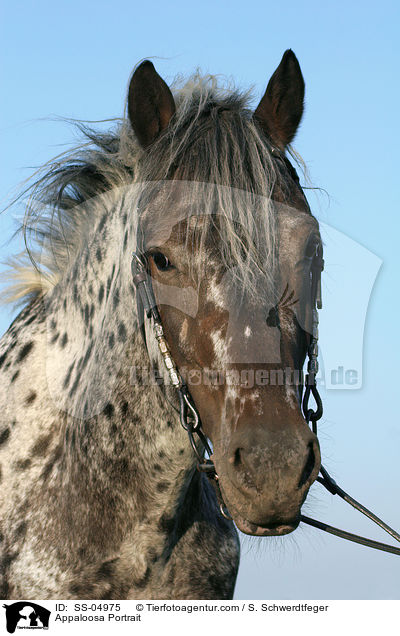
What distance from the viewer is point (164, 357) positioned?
3.49 metres

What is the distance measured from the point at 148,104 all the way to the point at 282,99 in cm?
87

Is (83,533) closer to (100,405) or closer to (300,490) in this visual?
(100,405)

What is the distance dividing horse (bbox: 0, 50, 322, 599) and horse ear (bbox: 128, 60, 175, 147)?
0.01m

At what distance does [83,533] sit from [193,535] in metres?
0.72

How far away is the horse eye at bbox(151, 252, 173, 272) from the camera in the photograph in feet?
11.3

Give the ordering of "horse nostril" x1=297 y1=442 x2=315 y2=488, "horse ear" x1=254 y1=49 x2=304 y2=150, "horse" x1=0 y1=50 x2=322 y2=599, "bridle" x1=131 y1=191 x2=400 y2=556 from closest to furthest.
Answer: "horse nostril" x1=297 y1=442 x2=315 y2=488, "horse" x1=0 y1=50 x2=322 y2=599, "bridle" x1=131 y1=191 x2=400 y2=556, "horse ear" x1=254 y1=49 x2=304 y2=150

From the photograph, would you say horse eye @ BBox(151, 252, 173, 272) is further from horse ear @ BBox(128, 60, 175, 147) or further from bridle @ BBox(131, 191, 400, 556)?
horse ear @ BBox(128, 60, 175, 147)

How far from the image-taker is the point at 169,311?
346cm

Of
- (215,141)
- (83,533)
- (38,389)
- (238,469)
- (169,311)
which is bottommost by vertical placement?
(83,533)
